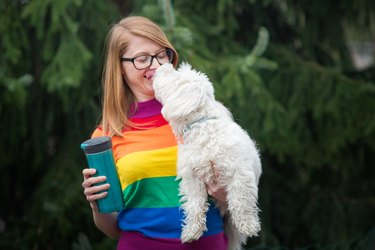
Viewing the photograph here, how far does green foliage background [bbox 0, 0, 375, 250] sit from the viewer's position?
4.04 metres

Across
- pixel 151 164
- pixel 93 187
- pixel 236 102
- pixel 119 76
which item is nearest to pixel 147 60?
pixel 119 76

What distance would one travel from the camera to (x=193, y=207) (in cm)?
222

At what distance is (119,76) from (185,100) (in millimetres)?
401

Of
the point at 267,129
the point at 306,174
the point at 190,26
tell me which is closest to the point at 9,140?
the point at 190,26

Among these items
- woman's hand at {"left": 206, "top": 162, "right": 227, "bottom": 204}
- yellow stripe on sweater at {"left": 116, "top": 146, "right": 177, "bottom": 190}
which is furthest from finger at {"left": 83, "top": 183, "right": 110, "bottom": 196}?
woman's hand at {"left": 206, "top": 162, "right": 227, "bottom": 204}

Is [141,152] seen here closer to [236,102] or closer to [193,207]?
[193,207]

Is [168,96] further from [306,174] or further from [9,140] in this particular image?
[306,174]

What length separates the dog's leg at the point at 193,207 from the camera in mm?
2221

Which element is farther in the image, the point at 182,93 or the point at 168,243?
the point at 168,243

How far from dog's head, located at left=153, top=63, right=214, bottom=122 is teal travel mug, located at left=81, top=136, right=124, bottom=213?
0.24 metres

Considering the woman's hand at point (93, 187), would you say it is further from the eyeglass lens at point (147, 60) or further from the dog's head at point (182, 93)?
the eyeglass lens at point (147, 60)

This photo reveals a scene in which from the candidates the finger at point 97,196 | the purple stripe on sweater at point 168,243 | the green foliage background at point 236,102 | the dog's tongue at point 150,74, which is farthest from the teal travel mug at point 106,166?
the green foliage background at point 236,102

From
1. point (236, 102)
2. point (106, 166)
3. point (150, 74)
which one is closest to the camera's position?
point (106, 166)

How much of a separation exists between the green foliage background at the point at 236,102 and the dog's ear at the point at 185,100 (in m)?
1.35
